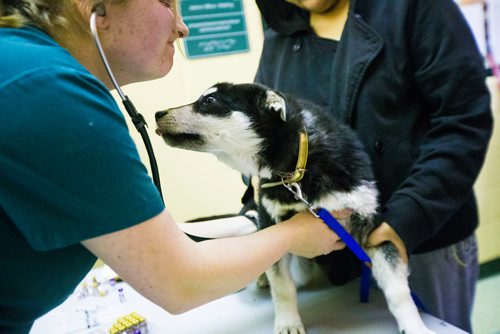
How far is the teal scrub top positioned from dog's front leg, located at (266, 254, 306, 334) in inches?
19.1

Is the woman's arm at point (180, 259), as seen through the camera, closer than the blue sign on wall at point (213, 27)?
Yes

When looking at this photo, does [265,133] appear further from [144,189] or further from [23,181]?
[23,181]

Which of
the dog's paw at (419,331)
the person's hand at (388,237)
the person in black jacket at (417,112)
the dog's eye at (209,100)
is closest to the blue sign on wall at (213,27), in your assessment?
the person in black jacket at (417,112)

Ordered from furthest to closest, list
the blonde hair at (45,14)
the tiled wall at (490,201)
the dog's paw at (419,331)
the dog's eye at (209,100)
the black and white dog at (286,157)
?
the tiled wall at (490,201)
the dog's eye at (209,100)
the black and white dog at (286,157)
the dog's paw at (419,331)
the blonde hair at (45,14)

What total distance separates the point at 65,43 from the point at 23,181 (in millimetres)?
310

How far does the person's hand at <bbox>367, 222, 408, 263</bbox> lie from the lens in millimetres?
936

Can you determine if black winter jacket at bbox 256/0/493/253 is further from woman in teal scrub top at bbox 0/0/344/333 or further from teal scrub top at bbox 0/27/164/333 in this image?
teal scrub top at bbox 0/27/164/333

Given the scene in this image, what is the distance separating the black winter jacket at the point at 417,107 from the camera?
3.08ft

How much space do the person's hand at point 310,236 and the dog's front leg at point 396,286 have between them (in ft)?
0.38

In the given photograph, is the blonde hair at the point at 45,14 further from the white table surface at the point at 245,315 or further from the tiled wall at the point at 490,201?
the tiled wall at the point at 490,201

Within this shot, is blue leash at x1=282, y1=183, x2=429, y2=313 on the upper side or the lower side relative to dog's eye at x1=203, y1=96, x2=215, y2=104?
lower

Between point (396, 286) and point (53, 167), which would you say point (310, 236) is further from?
point (53, 167)

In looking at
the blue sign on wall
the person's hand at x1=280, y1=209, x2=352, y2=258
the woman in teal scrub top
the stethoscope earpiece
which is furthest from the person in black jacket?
the blue sign on wall

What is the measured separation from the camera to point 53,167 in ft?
1.57
